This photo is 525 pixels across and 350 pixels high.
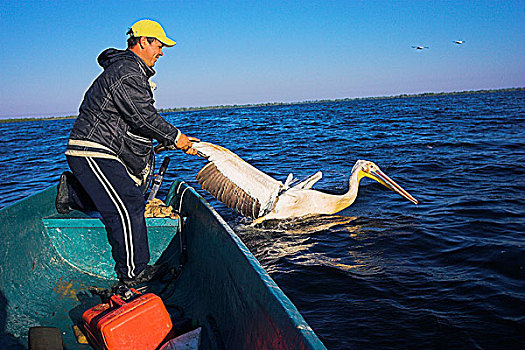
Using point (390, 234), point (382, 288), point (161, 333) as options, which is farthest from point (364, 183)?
point (161, 333)

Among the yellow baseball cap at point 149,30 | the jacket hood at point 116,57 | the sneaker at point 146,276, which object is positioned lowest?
the sneaker at point 146,276

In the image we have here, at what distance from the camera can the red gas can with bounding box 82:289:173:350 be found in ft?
8.54

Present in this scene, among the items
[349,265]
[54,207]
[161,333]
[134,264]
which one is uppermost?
[54,207]

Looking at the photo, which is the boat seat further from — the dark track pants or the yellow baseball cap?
the yellow baseball cap

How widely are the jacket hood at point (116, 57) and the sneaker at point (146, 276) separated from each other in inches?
75.8

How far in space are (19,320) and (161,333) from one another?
146 centimetres

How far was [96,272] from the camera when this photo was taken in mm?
4277

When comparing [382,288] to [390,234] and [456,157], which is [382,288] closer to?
[390,234]

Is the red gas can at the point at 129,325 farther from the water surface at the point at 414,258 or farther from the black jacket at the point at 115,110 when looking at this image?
the water surface at the point at 414,258

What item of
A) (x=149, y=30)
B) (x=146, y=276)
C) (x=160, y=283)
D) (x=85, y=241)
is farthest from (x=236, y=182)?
(x=149, y=30)

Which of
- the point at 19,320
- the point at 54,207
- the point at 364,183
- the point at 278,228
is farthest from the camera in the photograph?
the point at 364,183

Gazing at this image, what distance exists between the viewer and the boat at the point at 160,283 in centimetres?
239

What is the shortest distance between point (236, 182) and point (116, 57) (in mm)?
2971

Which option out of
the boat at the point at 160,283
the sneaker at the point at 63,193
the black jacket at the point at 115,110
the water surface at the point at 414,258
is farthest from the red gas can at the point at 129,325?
the sneaker at the point at 63,193
